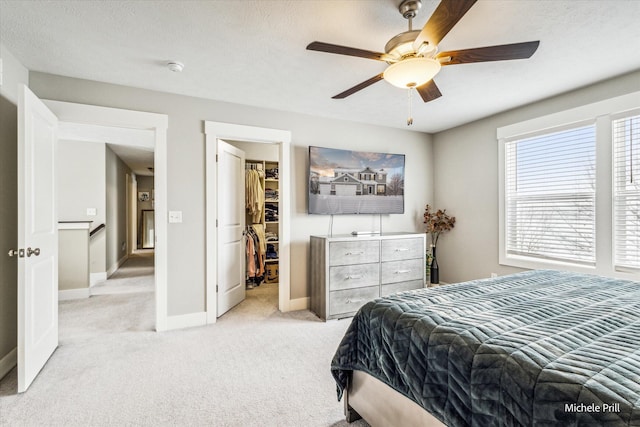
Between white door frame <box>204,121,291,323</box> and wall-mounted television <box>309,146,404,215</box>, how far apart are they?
31cm

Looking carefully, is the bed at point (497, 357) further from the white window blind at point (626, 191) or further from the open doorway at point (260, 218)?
the open doorway at point (260, 218)

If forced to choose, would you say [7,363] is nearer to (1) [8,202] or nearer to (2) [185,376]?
(1) [8,202]

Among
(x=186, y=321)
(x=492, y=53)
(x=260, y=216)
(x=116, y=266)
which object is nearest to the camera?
(x=492, y=53)

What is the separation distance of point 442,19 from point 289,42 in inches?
45.1

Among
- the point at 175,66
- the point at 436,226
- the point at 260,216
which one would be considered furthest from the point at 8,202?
the point at 436,226

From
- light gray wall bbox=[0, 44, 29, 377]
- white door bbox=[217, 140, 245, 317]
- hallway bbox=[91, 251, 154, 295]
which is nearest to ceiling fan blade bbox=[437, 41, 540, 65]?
white door bbox=[217, 140, 245, 317]

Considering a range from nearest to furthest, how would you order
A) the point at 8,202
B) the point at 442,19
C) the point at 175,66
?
the point at 442,19 < the point at 8,202 < the point at 175,66

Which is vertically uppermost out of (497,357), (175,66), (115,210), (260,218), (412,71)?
(175,66)

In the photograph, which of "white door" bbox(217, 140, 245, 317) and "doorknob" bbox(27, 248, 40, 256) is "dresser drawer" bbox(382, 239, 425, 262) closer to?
"white door" bbox(217, 140, 245, 317)

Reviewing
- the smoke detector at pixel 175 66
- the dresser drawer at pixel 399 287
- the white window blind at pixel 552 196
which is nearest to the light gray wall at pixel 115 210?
the smoke detector at pixel 175 66

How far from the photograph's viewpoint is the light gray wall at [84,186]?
5.21m

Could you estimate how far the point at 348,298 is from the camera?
3.43 m

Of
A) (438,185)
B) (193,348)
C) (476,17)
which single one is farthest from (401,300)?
(438,185)

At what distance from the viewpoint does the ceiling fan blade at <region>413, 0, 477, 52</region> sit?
1302 millimetres
